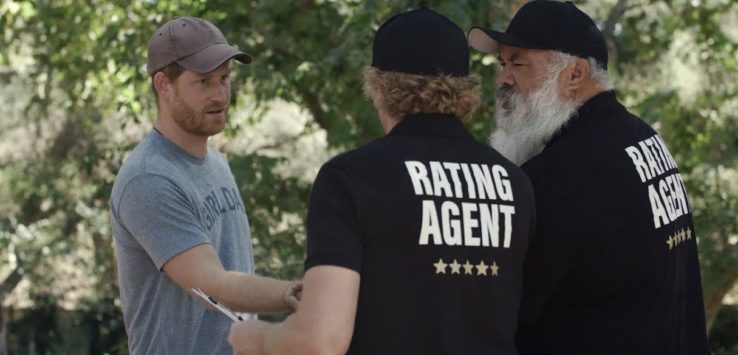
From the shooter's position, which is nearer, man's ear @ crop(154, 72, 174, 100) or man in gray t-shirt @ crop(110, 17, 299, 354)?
man in gray t-shirt @ crop(110, 17, 299, 354)

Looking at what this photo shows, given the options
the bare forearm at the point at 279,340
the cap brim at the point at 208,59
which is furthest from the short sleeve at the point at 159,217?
the bare forearm at the point at 279,340

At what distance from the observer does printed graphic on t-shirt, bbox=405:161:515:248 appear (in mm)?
2576

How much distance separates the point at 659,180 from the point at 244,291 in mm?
1143

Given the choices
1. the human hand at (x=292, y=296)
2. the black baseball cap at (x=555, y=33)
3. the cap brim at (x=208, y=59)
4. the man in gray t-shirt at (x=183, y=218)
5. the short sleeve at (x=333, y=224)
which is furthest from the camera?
the cap brim at (x=208, y=59)

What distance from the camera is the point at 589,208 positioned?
3.17m

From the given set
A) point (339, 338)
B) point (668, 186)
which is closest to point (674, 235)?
point (668, 186)

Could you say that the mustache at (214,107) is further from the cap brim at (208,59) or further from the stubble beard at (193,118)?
the cap brim at (208,59)

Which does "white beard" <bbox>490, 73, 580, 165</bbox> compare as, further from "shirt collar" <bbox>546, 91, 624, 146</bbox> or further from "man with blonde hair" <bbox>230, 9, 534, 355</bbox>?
"man with blonde hair" <bbox>230, 9, 534, 355</bbox>

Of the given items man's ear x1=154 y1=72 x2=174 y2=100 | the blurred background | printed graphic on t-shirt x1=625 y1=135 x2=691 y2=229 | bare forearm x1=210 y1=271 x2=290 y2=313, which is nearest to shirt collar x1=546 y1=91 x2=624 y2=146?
printed graphic on t-shirt x1=625 y1=135 x2=691 y2=229

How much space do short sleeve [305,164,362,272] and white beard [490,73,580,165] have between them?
952 mm

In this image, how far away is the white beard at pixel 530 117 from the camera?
3.32 m

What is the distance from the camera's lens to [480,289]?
2639 millimetres

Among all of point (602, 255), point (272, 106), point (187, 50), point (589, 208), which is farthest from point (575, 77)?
point (272, 106)

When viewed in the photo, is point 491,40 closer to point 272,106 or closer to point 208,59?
point 208,59
